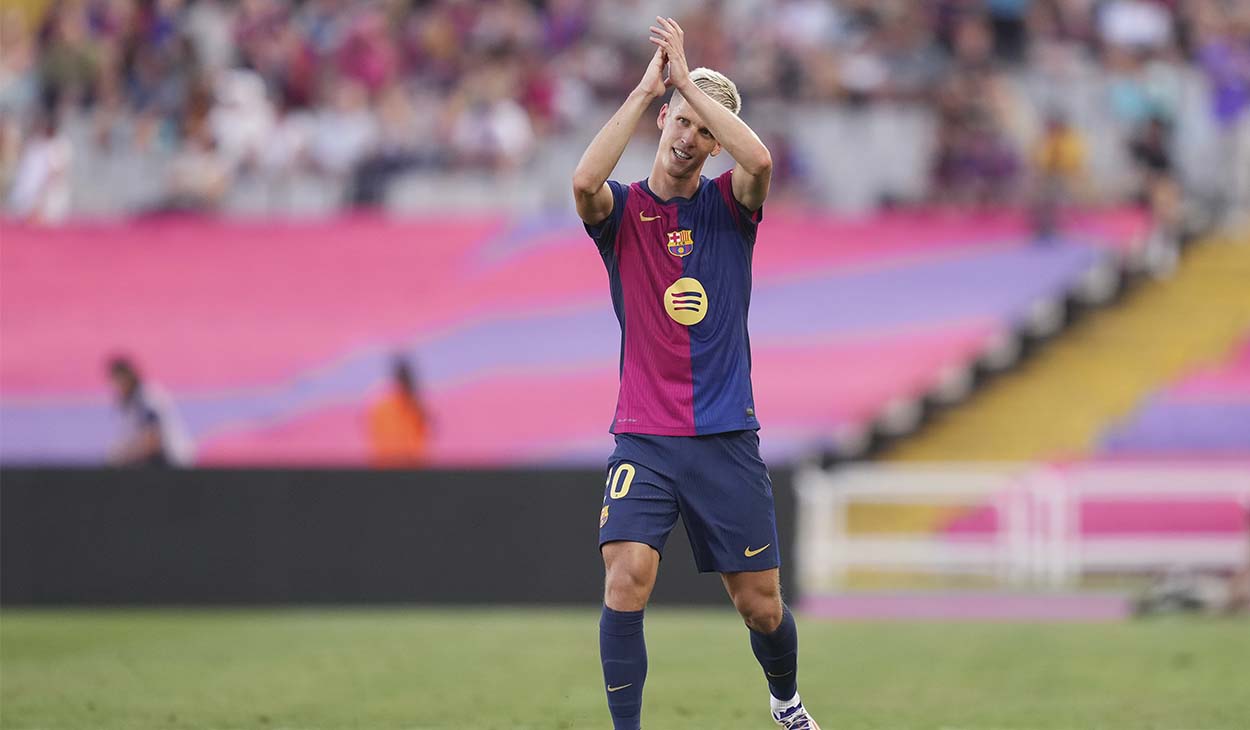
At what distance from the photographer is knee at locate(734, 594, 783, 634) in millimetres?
7816

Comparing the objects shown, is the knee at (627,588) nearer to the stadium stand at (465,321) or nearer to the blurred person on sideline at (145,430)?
the blurred person on sideline at (145,430)

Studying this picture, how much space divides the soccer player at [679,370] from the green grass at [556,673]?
1533mm

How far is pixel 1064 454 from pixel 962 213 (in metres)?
2.98

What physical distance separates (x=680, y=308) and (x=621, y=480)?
0.70 meters

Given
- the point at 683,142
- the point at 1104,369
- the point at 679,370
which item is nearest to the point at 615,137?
the point at 683,142

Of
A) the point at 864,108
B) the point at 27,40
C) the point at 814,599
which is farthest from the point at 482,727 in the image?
the point at 27,40

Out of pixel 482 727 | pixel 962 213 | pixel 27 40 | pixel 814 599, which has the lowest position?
pixel 814 599

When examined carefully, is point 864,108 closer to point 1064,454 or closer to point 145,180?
point 1064,454

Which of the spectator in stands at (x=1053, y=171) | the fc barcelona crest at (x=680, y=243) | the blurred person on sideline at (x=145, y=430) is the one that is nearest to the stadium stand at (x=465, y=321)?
the spectator in stands at (x=1053, y=171)

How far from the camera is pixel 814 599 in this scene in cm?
1781

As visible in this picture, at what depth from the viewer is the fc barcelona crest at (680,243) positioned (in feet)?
25.4

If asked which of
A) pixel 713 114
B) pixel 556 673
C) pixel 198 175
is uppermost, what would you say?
pixel 198 175

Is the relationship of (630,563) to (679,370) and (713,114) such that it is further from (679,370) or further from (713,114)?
(713,114)

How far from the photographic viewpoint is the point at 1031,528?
64.7 feet
